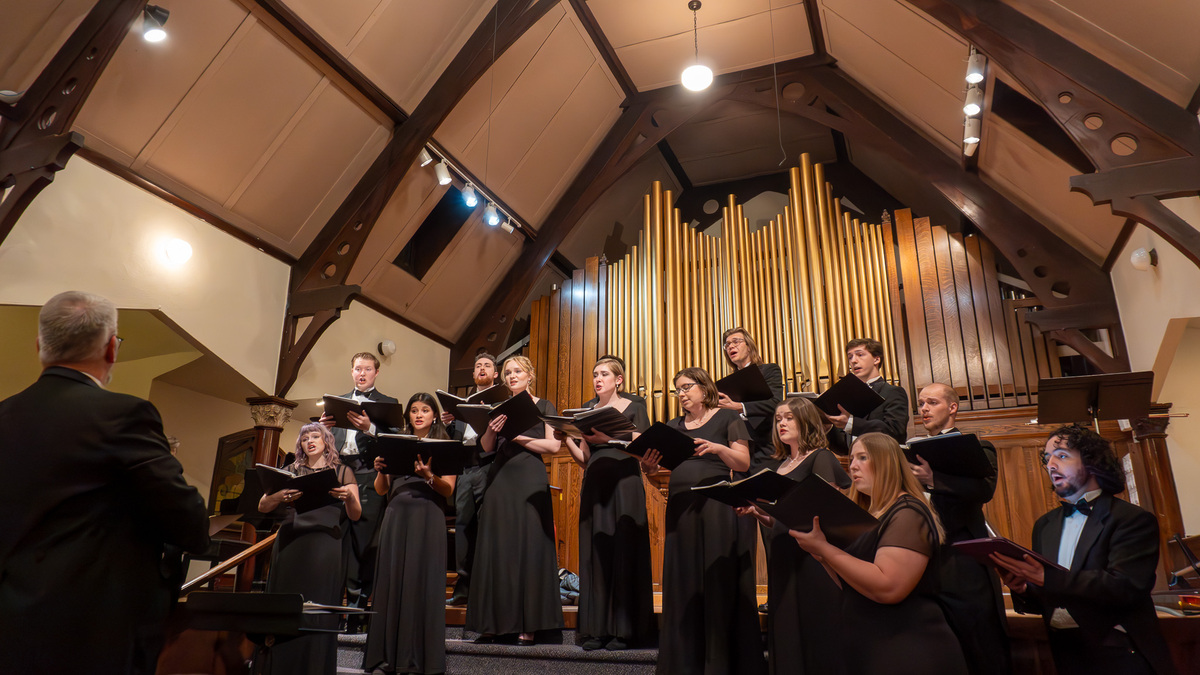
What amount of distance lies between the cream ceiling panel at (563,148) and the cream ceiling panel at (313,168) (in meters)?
1.32

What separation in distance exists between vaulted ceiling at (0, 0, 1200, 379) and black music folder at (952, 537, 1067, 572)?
3.03 m

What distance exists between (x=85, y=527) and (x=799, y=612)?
6.61ft

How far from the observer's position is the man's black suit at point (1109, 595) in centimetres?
210

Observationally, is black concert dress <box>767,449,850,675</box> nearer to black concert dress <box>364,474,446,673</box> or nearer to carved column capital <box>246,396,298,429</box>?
black concert dress <box>364,474,446,673</box>

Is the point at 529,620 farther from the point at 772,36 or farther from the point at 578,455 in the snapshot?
the point at 772,36

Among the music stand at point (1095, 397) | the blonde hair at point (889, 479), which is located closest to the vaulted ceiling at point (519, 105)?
the music stand at point (1095, 397)

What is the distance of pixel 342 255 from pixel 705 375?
3.89 m

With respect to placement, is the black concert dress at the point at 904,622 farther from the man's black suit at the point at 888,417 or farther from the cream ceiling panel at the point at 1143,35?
the cream ceiling panel at the point at 1143,35

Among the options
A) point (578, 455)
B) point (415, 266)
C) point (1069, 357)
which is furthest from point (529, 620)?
point (1069, 357)

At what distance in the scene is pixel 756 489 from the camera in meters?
2.31

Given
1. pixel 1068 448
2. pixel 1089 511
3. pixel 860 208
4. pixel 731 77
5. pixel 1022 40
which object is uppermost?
pixel 731 77

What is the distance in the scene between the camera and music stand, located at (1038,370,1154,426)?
3264 millimetres

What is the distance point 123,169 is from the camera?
4957 millimetres

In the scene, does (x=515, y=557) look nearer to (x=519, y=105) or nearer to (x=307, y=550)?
(x=307, y=550)
